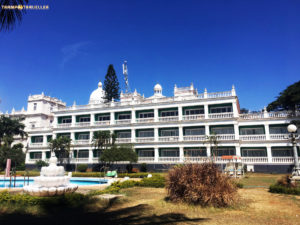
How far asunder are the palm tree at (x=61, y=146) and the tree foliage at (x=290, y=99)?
126ft

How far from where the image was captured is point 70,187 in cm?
1285

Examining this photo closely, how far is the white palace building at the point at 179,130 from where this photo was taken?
112ft

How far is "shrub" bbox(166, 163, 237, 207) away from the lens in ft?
31.2

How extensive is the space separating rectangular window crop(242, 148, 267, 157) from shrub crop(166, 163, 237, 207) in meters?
27.9

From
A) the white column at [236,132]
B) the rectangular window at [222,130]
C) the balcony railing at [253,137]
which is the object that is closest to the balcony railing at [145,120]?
the rectangular window at [222,130]

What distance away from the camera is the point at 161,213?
893 centimetres

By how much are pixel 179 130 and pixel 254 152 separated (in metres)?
12.2

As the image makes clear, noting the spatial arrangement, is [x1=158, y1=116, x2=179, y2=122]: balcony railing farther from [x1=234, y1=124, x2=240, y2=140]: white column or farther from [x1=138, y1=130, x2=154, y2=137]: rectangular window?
[x1=234, y1=124, x2=240, y2=140]: white column

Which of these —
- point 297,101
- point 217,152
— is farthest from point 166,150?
point 297,101

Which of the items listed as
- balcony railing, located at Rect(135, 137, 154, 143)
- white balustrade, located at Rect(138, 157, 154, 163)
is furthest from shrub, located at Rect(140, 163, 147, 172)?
balcony railing, located at Rect(135, 137, 154, 143)

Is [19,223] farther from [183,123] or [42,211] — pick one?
[183,123]

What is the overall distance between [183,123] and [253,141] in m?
11.2

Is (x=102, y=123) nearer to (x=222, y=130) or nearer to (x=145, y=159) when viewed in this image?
(x=145, y=159)

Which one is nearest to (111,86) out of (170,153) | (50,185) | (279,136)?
(170,153)
